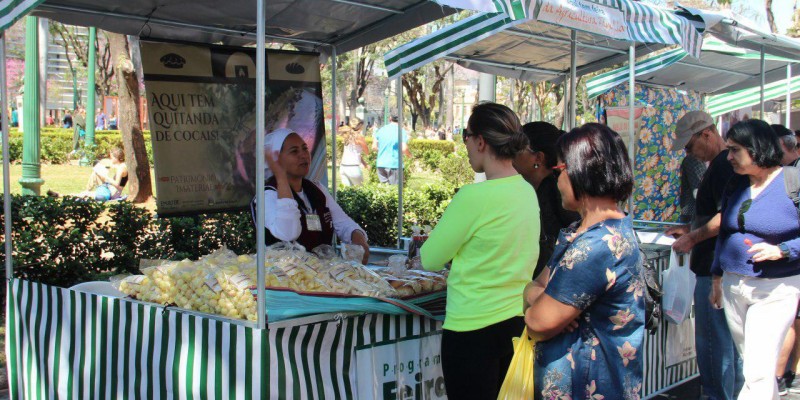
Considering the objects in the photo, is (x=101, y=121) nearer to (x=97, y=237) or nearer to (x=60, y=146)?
(x=60, y=146)

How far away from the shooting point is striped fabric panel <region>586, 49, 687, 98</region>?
776cm

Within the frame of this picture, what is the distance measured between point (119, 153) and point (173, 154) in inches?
426

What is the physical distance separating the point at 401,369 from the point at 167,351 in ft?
3.72

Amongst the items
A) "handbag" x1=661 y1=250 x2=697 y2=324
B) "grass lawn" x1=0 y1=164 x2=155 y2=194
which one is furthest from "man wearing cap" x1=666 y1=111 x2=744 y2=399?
"grass lawn" x1=0 y1=164 x2=155 y2=194

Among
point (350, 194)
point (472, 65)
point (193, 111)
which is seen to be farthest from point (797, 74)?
point (193, 111)

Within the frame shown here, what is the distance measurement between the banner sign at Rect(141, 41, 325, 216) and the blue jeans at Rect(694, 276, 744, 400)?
3.11 metres

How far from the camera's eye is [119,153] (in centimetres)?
1535

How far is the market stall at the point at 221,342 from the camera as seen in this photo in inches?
129

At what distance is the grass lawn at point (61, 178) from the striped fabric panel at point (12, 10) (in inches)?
638

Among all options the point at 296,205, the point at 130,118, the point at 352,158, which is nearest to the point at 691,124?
the point at 296,205

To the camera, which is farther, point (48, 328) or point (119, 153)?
point (119, 153)

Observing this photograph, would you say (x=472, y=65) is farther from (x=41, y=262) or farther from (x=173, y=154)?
(x=41, y=262)

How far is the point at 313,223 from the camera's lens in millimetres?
4910

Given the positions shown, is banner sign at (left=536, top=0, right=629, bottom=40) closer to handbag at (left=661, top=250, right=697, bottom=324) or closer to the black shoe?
handbag at (left=661, top=250, right=697, bottom=324)
